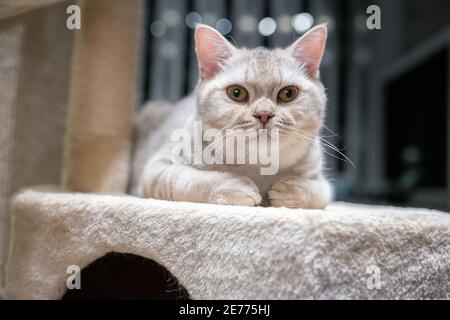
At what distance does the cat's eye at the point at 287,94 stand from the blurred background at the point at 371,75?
4.48 ft

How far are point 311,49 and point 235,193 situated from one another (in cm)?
42

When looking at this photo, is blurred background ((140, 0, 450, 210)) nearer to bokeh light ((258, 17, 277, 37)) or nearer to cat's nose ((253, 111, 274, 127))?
bokeh light ((258, 17, 277, 37))

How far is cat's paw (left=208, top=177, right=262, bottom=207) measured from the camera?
910mm

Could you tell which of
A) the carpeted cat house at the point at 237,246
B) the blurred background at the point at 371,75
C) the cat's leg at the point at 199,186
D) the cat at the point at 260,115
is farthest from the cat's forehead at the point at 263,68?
the blurred background at the point at 371,75

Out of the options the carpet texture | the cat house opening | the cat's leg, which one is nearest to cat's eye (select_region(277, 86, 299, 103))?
the cat's leg

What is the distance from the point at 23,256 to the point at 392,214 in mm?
929

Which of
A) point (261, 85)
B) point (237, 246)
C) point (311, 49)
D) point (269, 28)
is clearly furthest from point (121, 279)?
point (269, 28)

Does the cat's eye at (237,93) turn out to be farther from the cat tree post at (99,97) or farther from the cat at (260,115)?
the cat tree post at (99,97)

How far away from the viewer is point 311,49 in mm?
1073

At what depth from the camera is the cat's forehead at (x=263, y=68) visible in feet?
3.34

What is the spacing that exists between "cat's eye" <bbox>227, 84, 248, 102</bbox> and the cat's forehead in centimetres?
2

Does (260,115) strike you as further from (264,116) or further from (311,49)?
(311,49)
